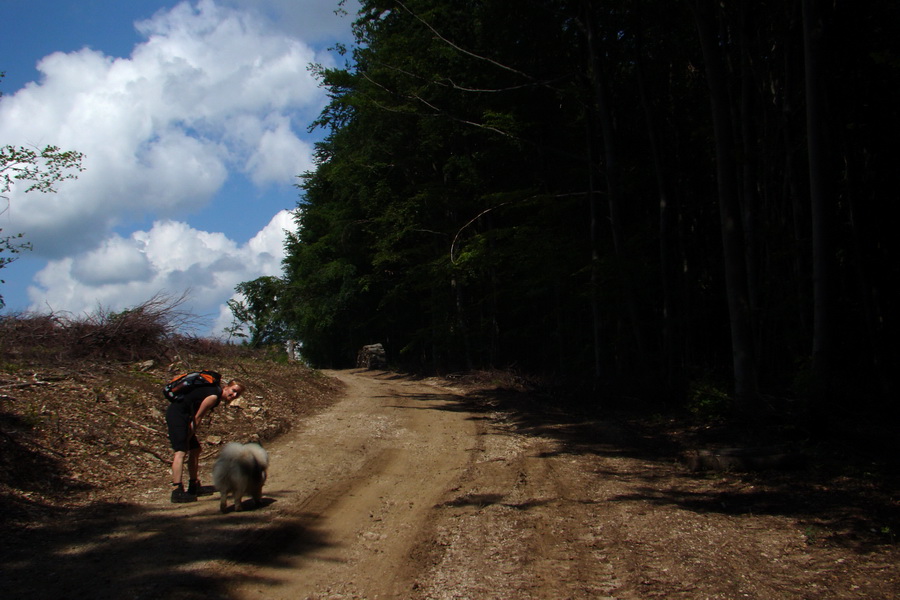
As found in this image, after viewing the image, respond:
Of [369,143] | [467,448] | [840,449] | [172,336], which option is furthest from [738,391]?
[369,143]

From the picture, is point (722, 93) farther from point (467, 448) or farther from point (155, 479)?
point (155, 479)

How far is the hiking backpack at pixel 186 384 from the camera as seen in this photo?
7.00 meters

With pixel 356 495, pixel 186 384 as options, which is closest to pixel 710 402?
pixel 356 495

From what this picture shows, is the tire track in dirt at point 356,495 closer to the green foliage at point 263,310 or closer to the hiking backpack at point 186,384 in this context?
the hiking backpack at point 186,384

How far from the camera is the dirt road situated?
437 cm

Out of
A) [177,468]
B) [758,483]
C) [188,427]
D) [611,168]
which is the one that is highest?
[611,168]

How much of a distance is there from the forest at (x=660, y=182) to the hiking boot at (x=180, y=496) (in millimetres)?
8305

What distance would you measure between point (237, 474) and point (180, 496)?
3.37 feet

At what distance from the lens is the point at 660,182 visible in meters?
14.9

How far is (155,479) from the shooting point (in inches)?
302

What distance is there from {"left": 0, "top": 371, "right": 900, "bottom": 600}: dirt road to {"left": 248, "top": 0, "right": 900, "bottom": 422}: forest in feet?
12.0

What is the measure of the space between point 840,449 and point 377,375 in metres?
22.7

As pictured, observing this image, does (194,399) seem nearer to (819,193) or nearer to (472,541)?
(472,541)

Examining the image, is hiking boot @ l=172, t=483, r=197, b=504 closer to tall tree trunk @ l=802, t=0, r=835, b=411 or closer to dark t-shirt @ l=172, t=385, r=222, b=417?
dark t-shirt @ l=172, t=385, r=222, b=417
